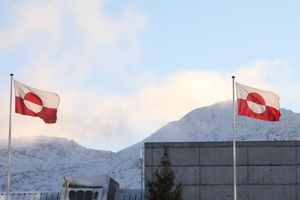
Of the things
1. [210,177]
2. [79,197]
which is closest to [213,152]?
[210,177]

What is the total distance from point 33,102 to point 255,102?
10111 mm

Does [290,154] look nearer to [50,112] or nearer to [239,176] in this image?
[239,176]

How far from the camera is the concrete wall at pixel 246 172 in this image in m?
49.6

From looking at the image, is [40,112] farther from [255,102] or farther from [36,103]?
[255,102]

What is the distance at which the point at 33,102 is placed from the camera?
4066 centimetres

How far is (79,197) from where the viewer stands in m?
52.4

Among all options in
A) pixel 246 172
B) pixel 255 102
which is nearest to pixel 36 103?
pixel 255 102

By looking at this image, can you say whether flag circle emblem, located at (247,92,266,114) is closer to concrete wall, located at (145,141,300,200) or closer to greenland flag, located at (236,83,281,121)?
greenland flag, located at (236,83,281,121)

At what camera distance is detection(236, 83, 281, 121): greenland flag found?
135 ft

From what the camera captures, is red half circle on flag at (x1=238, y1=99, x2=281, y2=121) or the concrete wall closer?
red half circle on flag at (x1=238, y1=99, x2=281, y2=121)

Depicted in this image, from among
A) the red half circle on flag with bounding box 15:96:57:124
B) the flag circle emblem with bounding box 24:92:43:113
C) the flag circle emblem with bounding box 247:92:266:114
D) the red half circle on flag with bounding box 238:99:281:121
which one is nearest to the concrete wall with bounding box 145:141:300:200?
the red half circle on flag with bounding box 238:99:281:121

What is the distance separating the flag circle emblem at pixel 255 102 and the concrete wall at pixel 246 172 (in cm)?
857

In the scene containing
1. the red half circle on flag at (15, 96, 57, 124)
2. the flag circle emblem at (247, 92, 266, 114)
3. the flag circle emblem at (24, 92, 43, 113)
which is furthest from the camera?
the flag circle emblem at (247, 92, 266, 114)

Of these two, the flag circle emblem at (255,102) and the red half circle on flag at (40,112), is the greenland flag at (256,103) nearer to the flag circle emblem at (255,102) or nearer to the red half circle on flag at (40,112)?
the flag circle emblem at (255,102)
